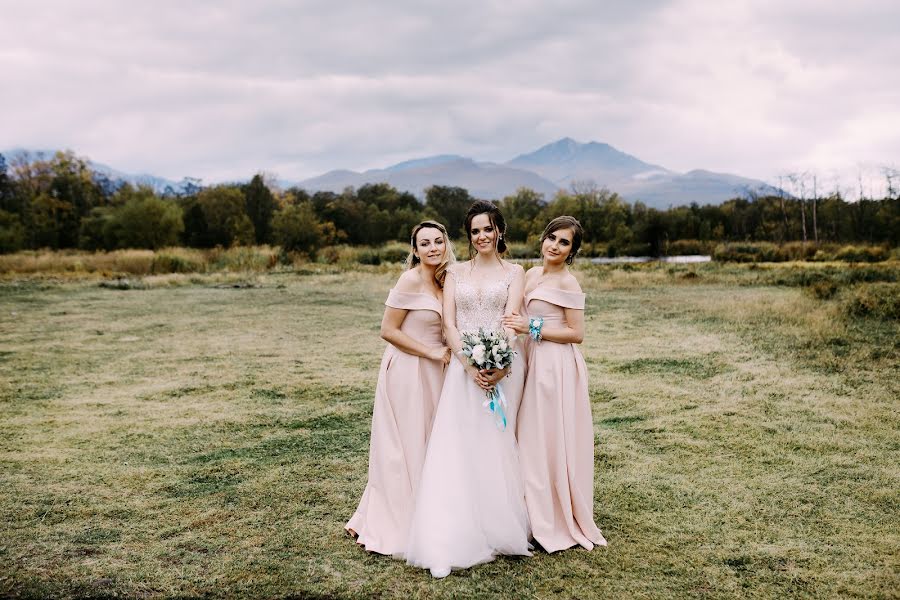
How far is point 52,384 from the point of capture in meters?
10.3

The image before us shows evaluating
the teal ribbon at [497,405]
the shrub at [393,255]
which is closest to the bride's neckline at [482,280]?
the teal ribbon at [497,405]

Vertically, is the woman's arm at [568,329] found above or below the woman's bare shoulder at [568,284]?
below

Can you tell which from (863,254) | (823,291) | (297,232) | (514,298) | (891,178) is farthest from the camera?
(891,178)

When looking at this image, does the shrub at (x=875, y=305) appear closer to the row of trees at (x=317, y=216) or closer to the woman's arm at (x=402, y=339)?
the woman's arm at (x=402, y=339)

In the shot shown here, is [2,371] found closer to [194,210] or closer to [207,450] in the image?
[207,450]

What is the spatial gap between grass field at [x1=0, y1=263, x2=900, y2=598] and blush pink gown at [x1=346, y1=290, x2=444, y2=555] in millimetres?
257

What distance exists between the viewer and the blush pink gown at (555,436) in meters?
4.68

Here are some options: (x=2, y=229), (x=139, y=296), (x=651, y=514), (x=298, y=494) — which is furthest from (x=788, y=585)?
(x=2, y=229)

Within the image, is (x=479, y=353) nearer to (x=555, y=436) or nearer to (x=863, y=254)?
(x=555, y=436)

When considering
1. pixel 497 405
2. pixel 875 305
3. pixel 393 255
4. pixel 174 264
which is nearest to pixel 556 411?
pixel 497 405

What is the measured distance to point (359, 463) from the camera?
22.2 feet

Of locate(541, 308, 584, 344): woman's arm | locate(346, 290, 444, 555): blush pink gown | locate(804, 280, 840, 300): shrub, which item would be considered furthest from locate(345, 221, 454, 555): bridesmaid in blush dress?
locate(804, 280, 840, 300): shrub

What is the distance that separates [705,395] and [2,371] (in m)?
11.1

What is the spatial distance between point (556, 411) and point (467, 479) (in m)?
0.81
